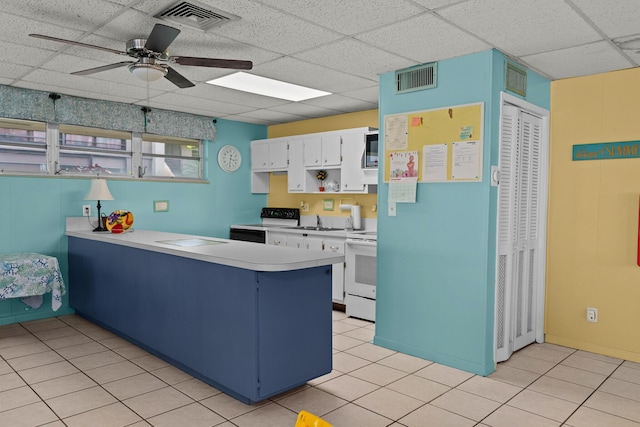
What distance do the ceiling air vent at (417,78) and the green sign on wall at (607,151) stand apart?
1482 mm

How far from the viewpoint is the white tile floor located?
2.74 meters

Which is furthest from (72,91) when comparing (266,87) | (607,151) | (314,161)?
(607,151)

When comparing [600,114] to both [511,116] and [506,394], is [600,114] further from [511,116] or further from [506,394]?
[506,394]

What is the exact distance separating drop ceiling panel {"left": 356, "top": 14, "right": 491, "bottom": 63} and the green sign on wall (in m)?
1.46

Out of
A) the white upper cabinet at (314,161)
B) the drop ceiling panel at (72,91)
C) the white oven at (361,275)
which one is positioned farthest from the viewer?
the white upper cabinet at (314,161)

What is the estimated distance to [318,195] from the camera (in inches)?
245

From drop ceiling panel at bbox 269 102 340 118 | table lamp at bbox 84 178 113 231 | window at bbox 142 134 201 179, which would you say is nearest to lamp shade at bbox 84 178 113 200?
table lamp at bbox 84 178 113 231

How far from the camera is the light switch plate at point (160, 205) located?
18.6 feet

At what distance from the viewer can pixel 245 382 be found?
2.83m

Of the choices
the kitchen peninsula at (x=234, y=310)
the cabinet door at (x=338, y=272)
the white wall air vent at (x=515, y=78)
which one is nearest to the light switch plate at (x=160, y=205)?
the kitchen peninsula at (x=234, y=310)

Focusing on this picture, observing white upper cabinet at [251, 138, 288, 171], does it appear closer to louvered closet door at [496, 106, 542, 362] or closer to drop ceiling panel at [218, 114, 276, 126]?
drop ceiling panel at [218, 114, 276, 126]

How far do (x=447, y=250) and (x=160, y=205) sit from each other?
12.0ft

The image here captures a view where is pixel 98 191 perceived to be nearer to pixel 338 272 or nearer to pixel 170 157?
pixel 170 157

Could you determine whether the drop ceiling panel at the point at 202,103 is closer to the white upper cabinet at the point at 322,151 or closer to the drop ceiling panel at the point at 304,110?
the drop ceiling panel at the point at 304,110
